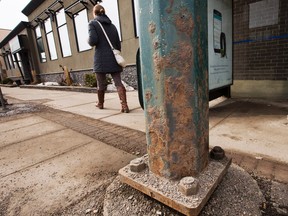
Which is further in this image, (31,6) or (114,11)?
(31,6)

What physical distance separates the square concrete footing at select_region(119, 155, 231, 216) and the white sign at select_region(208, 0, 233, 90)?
1.95 metres

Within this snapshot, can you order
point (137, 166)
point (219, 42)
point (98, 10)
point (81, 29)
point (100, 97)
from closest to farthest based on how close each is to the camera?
1. point (137, 166)
2. point (219, 42)
3. point (98, 10)
4. point (100, 97)
5. point (81, 29)

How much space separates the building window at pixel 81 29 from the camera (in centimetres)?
900

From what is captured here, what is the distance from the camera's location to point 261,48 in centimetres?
379

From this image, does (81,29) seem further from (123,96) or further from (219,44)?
(219,44)

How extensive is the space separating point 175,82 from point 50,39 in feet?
47.1

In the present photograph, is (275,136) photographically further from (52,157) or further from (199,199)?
(52,157)

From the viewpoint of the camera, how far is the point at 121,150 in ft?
6.17

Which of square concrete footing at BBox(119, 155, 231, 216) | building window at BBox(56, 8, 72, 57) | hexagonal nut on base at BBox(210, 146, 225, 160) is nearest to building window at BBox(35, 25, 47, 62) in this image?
building window at BBox(56, 8, 72, 57)

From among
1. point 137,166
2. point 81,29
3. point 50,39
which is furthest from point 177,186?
point 50,39

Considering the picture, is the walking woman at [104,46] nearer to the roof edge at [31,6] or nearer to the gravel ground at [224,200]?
the gravel ground at [224,200]

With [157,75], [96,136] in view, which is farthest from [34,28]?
[157,75]

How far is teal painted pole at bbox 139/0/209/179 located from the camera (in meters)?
0.87

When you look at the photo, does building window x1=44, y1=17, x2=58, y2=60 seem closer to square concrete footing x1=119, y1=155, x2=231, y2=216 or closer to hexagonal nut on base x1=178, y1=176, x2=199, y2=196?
square concrete footing x1=119, y1=155, x2=231, y2=216
